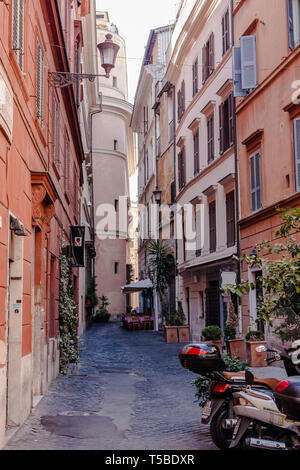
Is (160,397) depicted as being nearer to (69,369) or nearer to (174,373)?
(174,373)

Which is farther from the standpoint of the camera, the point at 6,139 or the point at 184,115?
the point at 184,115

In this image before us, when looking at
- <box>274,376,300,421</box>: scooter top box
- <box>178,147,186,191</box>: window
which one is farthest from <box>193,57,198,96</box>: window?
<box>274,376,300,421</box>: scooter top box

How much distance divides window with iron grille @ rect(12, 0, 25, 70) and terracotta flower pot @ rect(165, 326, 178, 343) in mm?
16078

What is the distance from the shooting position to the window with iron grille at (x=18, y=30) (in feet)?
26.0

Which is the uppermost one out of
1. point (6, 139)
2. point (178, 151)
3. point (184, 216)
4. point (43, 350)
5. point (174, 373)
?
point (178, 151)

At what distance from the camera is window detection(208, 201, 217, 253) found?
21.7m

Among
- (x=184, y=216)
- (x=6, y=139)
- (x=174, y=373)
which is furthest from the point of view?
(x=184, y=216)

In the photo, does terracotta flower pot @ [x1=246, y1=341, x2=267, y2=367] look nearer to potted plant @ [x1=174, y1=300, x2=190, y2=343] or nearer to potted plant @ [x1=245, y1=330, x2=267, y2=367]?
potted plant @ [x1=245, y1=330, x2=267, y2=367]

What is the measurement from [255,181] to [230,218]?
287 cm

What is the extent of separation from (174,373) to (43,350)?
4.44 m

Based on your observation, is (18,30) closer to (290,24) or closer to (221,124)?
(290,24)

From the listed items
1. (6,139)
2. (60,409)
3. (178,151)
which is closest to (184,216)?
(178,151)

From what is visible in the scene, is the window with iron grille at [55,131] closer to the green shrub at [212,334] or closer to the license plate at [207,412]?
the green shrub at [212,334]
